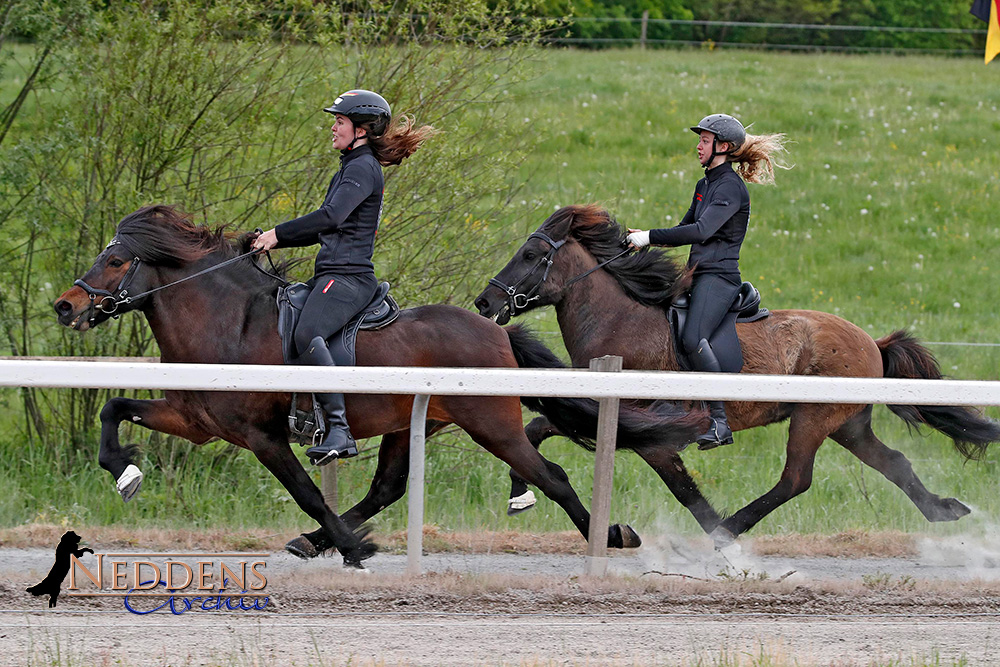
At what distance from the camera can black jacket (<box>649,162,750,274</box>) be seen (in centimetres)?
701

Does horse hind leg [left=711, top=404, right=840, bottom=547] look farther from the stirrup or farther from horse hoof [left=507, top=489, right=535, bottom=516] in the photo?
the stirrup

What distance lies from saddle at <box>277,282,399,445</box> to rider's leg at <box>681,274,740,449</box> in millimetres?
1852

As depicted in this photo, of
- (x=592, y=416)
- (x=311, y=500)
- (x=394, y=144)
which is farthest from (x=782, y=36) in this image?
(x=311, y=500)

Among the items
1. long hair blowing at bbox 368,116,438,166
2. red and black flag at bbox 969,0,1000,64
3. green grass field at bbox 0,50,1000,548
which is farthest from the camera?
red and black flag at bbox 969,0,1000,64

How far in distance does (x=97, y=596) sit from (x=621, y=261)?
3862 mm

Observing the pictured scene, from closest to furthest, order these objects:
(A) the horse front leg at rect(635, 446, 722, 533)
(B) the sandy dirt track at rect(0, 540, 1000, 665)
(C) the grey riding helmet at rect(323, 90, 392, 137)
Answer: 1. (B) the sandy dirt track at rect(0, 540, 1000, 665)
2. (C) the grey riding helmet at rect(323, 90, 392, 137)
3. (A) the horse front leg at rect(635, 446, 722, 533)

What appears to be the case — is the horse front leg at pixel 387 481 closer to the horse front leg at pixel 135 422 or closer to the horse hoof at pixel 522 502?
the horse hoof at pixel 522 502

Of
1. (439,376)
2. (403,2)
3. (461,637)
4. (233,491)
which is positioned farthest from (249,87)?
(461,637)

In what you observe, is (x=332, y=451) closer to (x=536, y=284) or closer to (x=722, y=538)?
(x=536, y=284)

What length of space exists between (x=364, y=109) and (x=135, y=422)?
2.11 meters

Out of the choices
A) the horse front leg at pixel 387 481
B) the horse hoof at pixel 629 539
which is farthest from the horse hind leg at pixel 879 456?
the horse front leg at pixel 387 481

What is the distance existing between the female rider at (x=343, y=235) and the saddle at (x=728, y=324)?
1.98 metres

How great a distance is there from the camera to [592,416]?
6.74m

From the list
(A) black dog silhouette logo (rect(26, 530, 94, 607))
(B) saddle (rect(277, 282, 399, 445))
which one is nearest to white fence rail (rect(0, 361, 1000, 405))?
(A) black dog silhouette logo (rect(26, 530, 94, 607))
